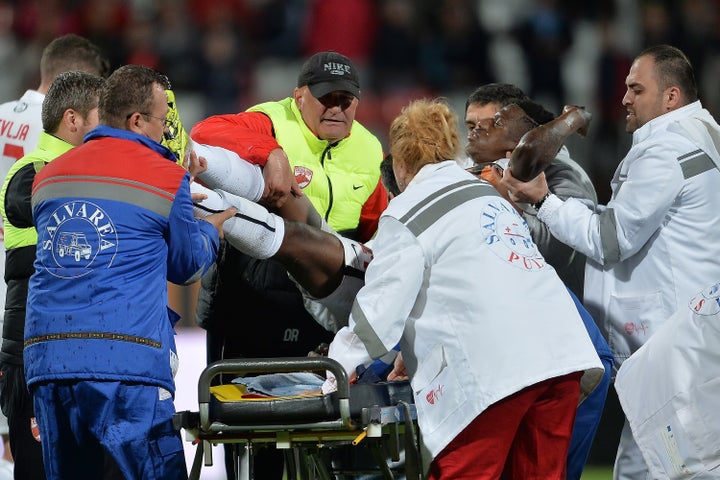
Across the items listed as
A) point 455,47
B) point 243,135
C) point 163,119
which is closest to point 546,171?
point 243,135

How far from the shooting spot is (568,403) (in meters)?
3.86

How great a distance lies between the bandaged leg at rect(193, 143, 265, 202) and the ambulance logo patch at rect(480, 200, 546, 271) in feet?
3.18

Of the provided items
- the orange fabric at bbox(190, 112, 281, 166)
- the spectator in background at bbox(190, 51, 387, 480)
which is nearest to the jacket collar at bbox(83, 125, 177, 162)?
the orange fabric at bbox(190, 112, 281, 166)

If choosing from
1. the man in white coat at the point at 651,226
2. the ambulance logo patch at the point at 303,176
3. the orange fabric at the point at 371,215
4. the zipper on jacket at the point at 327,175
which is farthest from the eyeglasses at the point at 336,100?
the man in white coat at the point at 651,226

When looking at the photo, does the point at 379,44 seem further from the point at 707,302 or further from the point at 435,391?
the point at 435,391

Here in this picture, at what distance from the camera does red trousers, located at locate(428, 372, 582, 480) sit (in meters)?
3.73

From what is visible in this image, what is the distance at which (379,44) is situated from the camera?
365 inches

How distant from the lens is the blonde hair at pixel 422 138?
3977 millimetres

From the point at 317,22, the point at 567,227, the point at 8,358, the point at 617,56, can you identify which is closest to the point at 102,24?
the point at 317,22

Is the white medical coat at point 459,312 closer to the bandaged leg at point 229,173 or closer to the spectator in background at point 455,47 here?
the bandaged leg at point 229,173

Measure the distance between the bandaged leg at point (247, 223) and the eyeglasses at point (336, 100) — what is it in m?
0.91

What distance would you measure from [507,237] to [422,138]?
1.44ft

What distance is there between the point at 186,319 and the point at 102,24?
3.08 metres

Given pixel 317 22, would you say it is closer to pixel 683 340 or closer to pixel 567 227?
pixel 567 227
